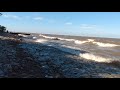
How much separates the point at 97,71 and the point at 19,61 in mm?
3378

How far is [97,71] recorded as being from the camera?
31.9 ft
